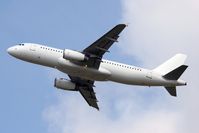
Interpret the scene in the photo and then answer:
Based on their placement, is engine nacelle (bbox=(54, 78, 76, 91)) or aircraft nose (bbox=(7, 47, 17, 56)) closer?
aircraft nose (bbox=(7, 47, 17, 56))

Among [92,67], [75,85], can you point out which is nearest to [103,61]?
[92,67]

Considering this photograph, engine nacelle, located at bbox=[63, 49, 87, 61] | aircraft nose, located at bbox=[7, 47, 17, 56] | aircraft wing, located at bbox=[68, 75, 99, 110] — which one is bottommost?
aircraft wing, located at bbox=[68, 75, 99, 110]

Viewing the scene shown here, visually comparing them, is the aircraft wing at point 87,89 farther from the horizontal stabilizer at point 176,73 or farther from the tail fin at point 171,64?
the horizontal stabilizer at point 176,73

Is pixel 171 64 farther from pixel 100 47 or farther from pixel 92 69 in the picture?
pixel 100 47

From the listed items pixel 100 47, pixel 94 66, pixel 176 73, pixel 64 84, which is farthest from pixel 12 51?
pixel 176 73

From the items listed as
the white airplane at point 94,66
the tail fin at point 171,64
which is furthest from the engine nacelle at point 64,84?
the tail fin at point 171,64

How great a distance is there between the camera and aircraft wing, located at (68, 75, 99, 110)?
335 feet

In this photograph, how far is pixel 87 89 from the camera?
103 meters

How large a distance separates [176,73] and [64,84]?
62.0 ft

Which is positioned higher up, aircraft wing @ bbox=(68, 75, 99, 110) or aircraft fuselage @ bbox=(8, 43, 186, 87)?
aircraft fuselage @ bbox=(8, 43, 186, 87)

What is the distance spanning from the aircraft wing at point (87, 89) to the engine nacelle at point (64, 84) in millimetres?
773

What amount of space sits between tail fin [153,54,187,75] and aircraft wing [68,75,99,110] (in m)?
11.3

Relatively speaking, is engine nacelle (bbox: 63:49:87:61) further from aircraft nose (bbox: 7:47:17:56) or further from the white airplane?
aircraft nose (bbox: 7:47:17:56)

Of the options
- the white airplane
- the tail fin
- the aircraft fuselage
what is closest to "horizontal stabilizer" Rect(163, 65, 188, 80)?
the white airplane
